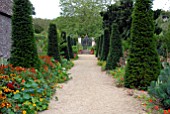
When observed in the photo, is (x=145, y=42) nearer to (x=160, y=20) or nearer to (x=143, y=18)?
(x=143, y=18)

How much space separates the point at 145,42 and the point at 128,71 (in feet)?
3.76

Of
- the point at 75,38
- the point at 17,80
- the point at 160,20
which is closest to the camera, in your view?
the point at 17,80

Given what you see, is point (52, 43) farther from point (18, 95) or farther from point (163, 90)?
point (163, 90)

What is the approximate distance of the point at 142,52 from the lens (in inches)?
349

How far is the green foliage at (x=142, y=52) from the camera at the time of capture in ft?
28.8

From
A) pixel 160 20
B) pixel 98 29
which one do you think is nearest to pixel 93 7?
pixel 98 29

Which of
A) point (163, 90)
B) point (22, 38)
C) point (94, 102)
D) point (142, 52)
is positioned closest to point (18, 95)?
point (94, 102)

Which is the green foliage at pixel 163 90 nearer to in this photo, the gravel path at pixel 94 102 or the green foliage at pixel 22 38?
the gravel path at pixel 94 102

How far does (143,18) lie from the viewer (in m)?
9.01

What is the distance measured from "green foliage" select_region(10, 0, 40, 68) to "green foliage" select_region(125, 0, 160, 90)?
341 centimetres

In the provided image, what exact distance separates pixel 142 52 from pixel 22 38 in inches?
160

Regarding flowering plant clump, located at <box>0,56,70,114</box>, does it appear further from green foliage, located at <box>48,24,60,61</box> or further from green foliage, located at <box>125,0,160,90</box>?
green foliage, located at <box>48,24,60,61</box>

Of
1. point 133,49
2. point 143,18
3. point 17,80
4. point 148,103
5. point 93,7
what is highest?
point 93,7

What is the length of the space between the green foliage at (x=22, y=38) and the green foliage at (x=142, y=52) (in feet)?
11.2
